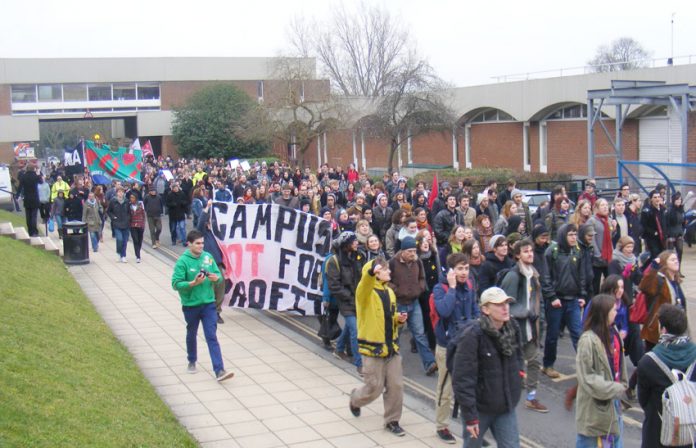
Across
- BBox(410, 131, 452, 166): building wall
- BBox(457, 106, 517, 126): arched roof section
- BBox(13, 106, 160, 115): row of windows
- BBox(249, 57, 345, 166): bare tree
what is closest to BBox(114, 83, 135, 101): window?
BBox(13, 106, 160, 115): row of windows

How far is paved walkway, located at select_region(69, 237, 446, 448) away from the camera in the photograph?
8.33 m

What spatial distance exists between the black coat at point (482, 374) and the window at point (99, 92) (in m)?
57.5

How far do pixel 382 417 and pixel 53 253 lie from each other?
13.9 metres

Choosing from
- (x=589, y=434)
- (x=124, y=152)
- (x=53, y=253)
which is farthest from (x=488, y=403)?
(x=124, y=152)

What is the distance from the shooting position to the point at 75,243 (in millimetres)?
19781

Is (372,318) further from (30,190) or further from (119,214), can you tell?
(30,190)

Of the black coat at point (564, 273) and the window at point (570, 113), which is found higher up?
the window at point (570, 113)

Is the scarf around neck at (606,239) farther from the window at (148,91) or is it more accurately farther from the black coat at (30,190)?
the window at (148,91)

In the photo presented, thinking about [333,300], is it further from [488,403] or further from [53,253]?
[53,253]

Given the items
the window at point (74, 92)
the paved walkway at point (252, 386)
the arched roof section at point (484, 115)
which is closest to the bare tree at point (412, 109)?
the arched roof section at point (484, 115)

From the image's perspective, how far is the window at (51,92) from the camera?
58.5 m

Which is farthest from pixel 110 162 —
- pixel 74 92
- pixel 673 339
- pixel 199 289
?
pixel 74 92

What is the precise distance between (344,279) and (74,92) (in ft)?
175

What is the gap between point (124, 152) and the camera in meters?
28.7
